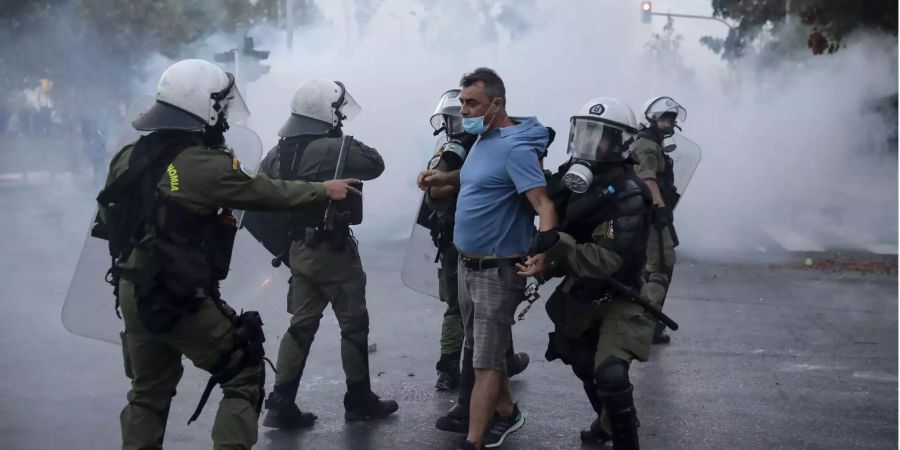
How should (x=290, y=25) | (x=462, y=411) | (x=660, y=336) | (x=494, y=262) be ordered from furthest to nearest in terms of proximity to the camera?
(x=290, y=25)
(x=660, y=336)
(x=462, y=411)
(x=494, y=262)

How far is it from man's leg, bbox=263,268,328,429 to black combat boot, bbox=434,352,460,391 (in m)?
0.91

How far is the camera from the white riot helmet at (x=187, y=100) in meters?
3.97

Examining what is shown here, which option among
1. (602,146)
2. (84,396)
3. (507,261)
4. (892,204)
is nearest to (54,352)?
(84,396)

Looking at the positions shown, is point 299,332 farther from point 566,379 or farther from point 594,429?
point 566,379

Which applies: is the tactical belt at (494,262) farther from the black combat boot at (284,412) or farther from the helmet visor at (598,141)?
the black combat boot at (284,412)

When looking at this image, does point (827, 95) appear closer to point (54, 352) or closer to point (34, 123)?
point (54, 352)

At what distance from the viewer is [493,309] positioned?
476 cm

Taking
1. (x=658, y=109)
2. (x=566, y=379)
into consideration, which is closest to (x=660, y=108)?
(x=658, y=109)

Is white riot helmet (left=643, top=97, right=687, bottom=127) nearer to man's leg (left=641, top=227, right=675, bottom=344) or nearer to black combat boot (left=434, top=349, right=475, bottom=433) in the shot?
man's leg (left=641, top=227, right=675, bottom=344)

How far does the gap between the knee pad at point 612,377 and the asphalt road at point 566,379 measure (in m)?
0.79

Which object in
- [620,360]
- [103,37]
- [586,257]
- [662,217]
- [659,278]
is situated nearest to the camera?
[586,257]

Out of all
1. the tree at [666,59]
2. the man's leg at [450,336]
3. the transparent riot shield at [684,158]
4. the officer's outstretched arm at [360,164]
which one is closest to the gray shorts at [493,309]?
the officer's outstretched arm at [360,164]

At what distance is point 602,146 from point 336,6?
15.4 metres

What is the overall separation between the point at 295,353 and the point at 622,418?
5.60 feet
